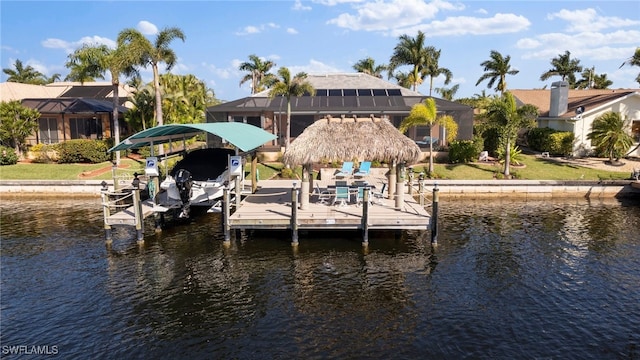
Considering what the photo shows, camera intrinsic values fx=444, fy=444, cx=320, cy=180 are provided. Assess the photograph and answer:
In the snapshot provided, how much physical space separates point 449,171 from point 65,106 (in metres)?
35.1

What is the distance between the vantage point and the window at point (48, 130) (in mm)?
41875

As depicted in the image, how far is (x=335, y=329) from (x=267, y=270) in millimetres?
4856

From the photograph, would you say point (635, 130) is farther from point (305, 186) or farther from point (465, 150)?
point (305, 186)

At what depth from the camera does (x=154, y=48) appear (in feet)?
110

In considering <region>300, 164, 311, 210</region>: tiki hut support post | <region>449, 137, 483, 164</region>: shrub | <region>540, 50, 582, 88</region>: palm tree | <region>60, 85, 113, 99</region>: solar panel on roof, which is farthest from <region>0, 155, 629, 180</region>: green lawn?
<region>540, 50, 582, 88</region>: palm tree

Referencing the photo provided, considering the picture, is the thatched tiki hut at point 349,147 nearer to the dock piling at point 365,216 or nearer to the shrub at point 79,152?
the dock piling at point 365,216

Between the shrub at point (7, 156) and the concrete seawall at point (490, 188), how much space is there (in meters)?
4.92

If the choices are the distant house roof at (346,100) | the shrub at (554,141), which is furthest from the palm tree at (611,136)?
the distant house roof at (346,100)

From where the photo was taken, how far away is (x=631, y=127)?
1469 inches

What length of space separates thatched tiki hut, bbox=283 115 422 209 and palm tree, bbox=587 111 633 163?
22.9 m

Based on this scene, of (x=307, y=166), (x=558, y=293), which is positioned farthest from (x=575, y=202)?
(x=307, y=166)

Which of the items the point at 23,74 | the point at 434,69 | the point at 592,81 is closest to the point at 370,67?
the point at 434,69

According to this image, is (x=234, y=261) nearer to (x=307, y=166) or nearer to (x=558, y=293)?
(x=307, y=166)

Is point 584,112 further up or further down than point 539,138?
further up
